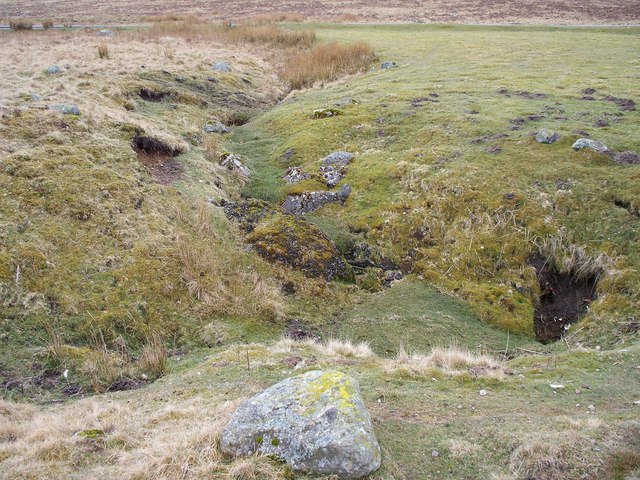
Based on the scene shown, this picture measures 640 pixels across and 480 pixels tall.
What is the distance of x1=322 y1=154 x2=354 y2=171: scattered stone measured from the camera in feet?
58.7

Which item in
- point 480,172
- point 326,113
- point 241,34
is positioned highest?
point 241,34

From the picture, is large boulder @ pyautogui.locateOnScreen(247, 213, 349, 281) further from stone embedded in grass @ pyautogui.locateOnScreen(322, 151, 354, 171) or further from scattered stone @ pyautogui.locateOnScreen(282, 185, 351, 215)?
stone embedded in grass @ pyautogui.locateOnScreen(322, 151, 354, 171)

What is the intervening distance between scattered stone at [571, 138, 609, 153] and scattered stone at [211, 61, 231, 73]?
19.9 metres

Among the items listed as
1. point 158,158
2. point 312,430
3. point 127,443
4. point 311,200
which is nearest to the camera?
point 312,430

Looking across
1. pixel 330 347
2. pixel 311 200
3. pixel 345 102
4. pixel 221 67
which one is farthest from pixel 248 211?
pixel 221 67

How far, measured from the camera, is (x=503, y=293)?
12484mm

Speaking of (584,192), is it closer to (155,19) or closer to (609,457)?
(609,457)

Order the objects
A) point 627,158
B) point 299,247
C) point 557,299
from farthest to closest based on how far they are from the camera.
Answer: point 627,158
point 299,247
point 557,299

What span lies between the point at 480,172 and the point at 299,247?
640 cm

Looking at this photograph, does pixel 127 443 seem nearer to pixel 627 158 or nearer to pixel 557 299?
pixel 557 299

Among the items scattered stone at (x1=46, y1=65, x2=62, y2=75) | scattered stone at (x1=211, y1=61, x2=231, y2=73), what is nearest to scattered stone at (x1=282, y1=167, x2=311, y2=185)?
scattered stone at (x1=46, y1=65, x2=62, y2=75)

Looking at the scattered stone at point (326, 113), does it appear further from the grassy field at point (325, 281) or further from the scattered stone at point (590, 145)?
the scattered stone at point (590, 145)

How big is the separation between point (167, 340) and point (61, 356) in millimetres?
2111

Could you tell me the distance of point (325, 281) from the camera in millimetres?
13180
